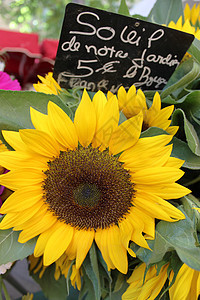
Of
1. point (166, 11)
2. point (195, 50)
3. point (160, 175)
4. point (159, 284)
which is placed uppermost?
point (166, 11)

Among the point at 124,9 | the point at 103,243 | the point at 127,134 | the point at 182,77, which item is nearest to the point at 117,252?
the point at 103,243

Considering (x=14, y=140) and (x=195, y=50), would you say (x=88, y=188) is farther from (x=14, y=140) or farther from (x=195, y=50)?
(x=195, y=50)

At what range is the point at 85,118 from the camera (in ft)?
1.08

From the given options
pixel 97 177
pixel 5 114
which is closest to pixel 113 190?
pixel 97 177

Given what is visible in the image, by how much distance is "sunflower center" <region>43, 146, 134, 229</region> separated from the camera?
0.35 m

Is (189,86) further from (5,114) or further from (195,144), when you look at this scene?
(5,114)

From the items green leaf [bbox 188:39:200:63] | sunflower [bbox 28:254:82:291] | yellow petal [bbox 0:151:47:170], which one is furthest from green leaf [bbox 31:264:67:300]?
green leaf [bbox 188:39:200:63]

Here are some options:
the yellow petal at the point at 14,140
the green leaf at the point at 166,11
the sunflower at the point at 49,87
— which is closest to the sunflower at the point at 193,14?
the green leaf at the point at 166,11

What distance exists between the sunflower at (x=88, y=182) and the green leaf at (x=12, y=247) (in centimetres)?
1

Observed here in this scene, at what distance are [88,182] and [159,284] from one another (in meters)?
0.14

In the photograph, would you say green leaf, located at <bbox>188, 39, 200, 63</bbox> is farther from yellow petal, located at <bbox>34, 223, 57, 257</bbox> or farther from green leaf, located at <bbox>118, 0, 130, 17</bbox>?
yellow petal, located at <bbox>34, 223, 57, 257</bbox>

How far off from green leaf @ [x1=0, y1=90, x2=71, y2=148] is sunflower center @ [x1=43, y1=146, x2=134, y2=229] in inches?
2.1

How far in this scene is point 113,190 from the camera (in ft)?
1.20

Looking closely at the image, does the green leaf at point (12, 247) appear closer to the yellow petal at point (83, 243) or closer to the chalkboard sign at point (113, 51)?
the yellow petal at point (83, 243)
